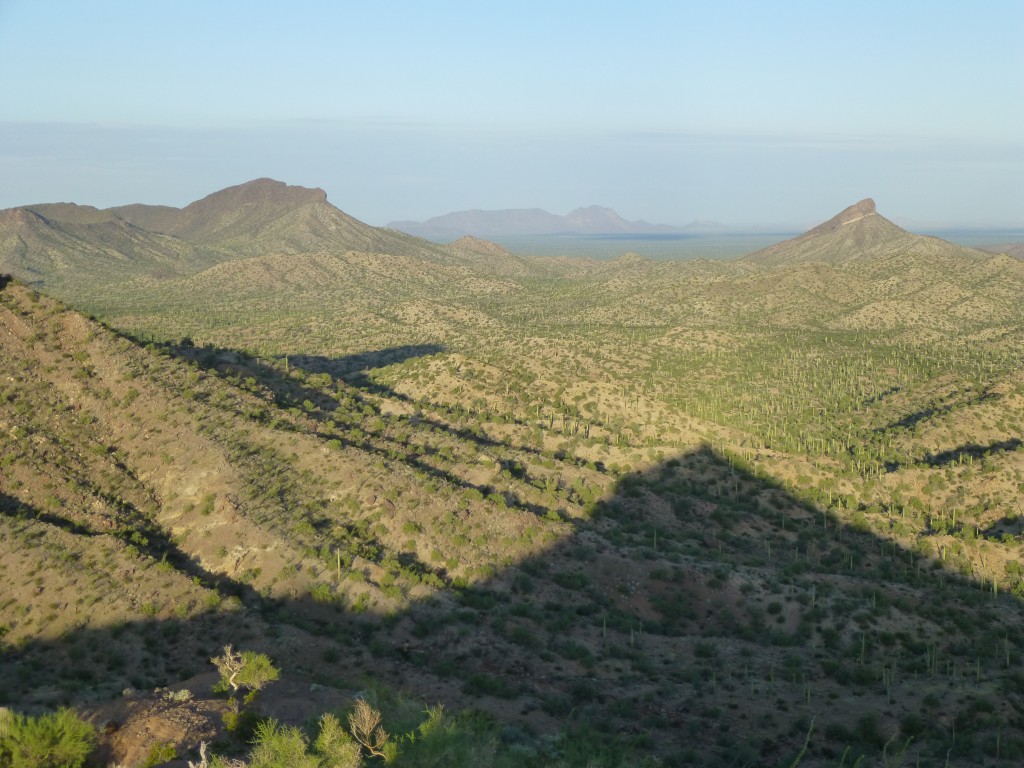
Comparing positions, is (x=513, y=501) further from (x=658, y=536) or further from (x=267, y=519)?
(x=267, y=519)

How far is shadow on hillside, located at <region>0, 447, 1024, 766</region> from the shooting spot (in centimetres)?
2470

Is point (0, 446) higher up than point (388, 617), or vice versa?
point (0, 446)

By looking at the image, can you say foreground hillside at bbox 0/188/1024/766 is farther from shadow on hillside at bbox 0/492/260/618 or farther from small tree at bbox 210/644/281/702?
small tree at bbox 210/644/281/702

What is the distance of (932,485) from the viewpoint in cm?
5034

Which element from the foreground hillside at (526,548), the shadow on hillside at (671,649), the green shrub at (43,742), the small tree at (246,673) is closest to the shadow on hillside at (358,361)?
the foreground hillside at (526,548)

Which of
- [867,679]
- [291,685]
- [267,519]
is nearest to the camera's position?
[291,685]

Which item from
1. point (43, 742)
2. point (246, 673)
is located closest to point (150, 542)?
point (246, 673)

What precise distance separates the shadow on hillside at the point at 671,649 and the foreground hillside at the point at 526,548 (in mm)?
115

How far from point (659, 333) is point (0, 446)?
85.2 meters

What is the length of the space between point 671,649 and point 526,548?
25.3 ft

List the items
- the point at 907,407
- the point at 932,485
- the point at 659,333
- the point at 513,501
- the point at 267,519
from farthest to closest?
the point at 659,333 < the point at 907,407 < the point at 932,485 < the point at 513,501 < the point at 267,519

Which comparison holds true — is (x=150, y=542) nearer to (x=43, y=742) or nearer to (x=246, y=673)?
(x=246, y=673)

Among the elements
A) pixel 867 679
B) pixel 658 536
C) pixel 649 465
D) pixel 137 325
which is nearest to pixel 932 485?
pixel 649 465

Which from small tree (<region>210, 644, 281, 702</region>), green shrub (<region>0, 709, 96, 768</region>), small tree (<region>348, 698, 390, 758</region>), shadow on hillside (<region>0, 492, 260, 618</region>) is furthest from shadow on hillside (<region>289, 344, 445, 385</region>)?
green shrub (<region>0, 709, 96, 768</region>)
